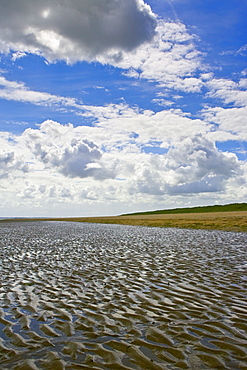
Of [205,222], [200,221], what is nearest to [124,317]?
[205,222]

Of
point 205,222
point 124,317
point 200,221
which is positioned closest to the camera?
point 124,317

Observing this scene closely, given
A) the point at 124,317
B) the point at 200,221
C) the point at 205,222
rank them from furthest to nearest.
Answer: the point at 200,221 < the point at 205,222 < the point at 124,317

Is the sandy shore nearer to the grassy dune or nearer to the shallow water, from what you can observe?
the grassy dune

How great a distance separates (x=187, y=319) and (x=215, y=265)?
9.23 meters

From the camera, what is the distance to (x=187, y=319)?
29.3 ft

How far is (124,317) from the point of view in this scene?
30.3 ft

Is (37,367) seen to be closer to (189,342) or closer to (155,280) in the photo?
(189,342)

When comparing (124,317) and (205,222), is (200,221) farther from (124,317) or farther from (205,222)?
(124,317)

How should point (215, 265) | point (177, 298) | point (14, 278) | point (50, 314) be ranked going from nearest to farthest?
point (50, 314) < point (177, 298) < point (14, 278) < point (215, 265)

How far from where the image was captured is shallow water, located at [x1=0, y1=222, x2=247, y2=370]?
660 cm

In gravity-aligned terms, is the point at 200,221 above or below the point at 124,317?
below

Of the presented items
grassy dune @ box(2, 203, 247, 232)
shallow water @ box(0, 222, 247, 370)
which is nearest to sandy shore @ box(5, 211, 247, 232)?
grassy dune @ box(2, 203, 247, 232)

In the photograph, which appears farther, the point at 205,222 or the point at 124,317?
the point at 205,222

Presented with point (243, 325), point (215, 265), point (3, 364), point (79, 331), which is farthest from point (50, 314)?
point (215, 265)
